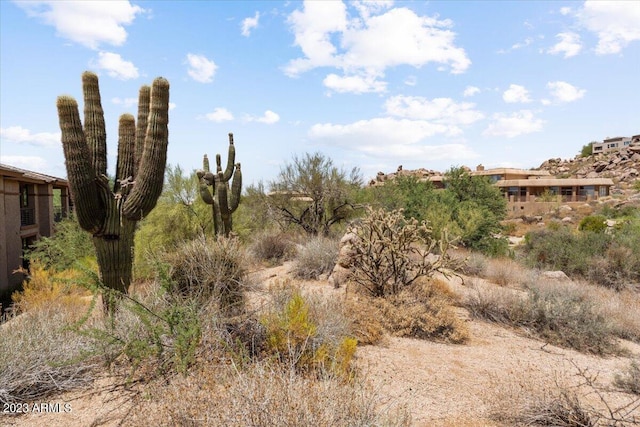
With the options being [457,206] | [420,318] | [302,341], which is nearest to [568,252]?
[457,206]

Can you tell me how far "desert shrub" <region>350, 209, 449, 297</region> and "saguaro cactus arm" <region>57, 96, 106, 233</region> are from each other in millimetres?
5267

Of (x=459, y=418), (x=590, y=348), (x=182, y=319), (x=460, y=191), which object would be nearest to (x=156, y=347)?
(x=182, y=319)

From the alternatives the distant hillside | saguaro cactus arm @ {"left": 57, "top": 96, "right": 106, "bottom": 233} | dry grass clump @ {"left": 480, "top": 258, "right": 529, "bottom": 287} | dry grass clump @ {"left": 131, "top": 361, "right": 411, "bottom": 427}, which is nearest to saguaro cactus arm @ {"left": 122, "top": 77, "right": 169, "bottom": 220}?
saguaro cactus arm @ {"left": 57, "top": 96, "right": 106, "bottom": 233}

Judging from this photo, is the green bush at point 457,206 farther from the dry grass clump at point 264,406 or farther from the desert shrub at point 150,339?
the dry grass clump at point 264,406

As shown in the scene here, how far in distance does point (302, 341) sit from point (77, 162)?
491cm

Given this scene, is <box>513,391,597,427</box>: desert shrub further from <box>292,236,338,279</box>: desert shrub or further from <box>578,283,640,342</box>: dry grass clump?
<box>292,236,338,279</box>: desert shrub

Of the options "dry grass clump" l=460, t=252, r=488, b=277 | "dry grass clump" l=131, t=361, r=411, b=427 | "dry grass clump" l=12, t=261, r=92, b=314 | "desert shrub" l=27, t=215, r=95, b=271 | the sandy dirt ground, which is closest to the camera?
"dry grass clump" l=131, t=361, r=411, b=427

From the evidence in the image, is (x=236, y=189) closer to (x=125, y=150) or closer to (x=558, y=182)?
(x=125, y=150)

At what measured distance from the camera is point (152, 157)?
23.1 feet

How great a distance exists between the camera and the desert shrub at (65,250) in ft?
47.9

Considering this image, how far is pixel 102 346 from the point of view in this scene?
15.8 ft

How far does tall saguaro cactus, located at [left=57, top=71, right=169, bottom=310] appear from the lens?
6793 mm

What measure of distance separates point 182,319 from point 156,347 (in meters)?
0.43

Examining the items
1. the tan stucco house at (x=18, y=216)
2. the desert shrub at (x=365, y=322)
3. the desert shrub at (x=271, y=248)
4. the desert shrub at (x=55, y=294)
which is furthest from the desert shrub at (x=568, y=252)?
the tan stucco house at (x=18, y=216)
